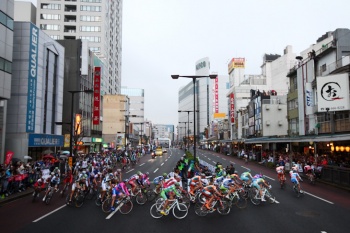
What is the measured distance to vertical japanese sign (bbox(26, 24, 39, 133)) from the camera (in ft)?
104

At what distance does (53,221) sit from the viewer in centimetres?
1173

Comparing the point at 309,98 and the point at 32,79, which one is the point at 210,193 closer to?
the point at 309,98

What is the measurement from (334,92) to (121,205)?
77.0ft

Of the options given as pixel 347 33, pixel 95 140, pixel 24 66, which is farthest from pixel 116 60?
pixel 347 33

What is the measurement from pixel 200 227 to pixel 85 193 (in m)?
7.53

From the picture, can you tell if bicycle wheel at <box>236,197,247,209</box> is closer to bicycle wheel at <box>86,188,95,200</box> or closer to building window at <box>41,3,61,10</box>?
bicycle wheel at <box>86,188,95,200</box>

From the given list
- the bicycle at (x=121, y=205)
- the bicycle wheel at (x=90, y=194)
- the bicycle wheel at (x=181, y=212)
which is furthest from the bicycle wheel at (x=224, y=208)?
the bicycle wheel at (x=90, y=194)

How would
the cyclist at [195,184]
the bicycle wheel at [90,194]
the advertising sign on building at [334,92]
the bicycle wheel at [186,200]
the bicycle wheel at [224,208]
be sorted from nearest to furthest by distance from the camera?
1. the bicycle wheel at [224,208]
2. the bicycle wheel at [186,200]
3. the cyclist at [195,184]
4. the bicycle wheel at [90,194]
5. the advertising sign on building at [334,92]

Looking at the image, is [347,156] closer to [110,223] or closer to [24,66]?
[110,223]

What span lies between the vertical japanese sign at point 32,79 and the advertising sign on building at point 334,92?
98.9ft

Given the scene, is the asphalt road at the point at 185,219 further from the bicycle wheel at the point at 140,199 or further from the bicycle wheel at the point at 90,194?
the bicycle wheel at the point at 90,194

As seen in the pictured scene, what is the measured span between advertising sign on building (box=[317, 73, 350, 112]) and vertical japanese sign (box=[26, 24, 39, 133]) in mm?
30134

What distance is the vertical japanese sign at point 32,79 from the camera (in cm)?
3164

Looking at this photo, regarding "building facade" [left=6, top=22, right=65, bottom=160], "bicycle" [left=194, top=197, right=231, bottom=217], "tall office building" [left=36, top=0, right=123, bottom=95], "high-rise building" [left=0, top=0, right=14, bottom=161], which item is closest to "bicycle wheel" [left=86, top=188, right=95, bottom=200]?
"bicycle" [left=194, top=197, right=231, bottom=217]
